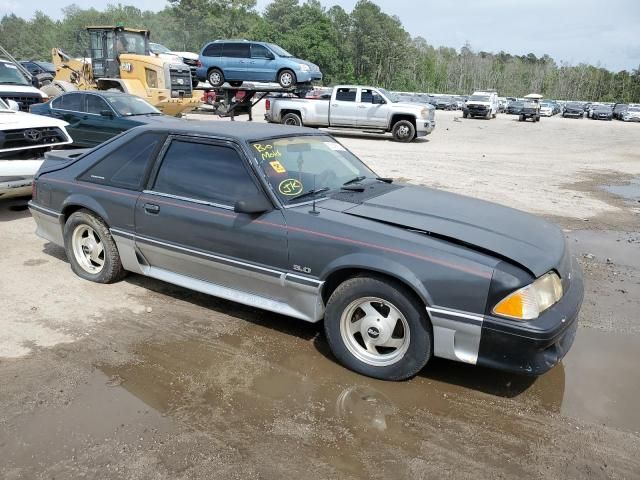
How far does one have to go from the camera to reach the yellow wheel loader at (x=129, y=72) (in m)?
17.6

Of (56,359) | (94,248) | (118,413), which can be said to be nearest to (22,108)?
(94,248)

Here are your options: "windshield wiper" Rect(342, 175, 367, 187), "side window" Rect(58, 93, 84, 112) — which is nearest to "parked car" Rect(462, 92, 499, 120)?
"side window" Rect(58, 93, 84, 112)

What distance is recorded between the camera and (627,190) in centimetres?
1089

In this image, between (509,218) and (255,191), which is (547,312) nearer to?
(509,218)

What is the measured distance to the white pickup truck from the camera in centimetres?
1808

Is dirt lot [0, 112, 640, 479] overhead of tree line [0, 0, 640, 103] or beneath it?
beneath

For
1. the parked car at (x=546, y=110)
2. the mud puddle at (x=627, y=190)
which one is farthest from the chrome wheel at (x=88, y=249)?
the parked car at (x=546, y=110)

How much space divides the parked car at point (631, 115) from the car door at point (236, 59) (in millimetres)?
36050

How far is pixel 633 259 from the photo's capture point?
19.9 feet

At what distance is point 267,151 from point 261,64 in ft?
59.8

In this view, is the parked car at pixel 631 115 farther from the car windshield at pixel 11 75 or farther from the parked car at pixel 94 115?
the car windshield at pixel 11 75

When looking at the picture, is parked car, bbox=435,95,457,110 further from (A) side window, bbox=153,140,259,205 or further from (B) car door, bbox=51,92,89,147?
(A) side window, bbox=153,140,259,205

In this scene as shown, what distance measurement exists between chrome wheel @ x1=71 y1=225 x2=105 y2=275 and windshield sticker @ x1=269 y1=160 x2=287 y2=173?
191 centimetres

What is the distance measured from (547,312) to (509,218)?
3.29 feet
